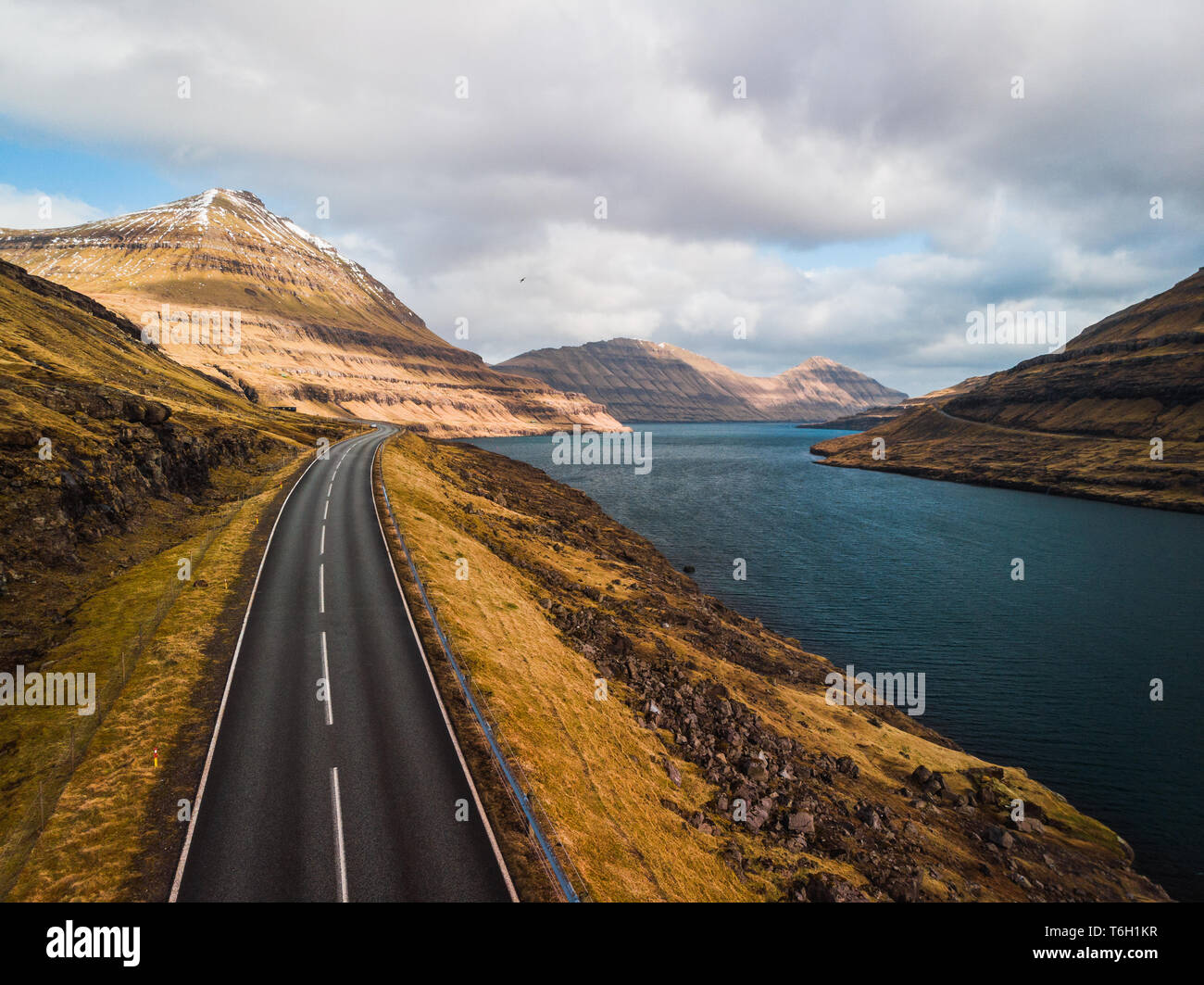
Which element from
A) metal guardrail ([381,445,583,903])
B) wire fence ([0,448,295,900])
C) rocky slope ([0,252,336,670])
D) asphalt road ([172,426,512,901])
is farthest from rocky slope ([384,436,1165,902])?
rocky slope ([0,252,336,670])

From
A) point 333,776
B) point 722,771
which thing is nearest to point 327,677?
point 333,776

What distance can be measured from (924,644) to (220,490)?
213ft

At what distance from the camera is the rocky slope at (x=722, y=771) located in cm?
1922

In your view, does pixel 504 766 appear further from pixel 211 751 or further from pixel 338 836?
pixel 211 751

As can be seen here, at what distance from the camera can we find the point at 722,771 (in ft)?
82.2

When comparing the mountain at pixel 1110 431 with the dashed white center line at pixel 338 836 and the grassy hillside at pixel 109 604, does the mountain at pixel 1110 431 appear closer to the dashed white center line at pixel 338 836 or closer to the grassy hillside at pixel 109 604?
the dashed white center line at pixel 338 836

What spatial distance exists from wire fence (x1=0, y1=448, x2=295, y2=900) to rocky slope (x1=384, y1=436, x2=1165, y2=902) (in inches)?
453

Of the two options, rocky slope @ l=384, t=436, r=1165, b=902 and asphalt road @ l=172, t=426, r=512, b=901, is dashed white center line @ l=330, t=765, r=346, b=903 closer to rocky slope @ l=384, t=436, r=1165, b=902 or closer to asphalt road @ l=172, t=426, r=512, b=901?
asphalt road @ l=172, t=426, r=512, b=901

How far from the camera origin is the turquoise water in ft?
109

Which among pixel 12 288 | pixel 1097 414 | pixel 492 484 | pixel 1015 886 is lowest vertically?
pixel 1015 886

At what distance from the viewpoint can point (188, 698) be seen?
67.7 ft

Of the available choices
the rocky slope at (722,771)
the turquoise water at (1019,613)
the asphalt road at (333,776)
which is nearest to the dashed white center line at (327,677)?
the asphalt road at (333,776)
